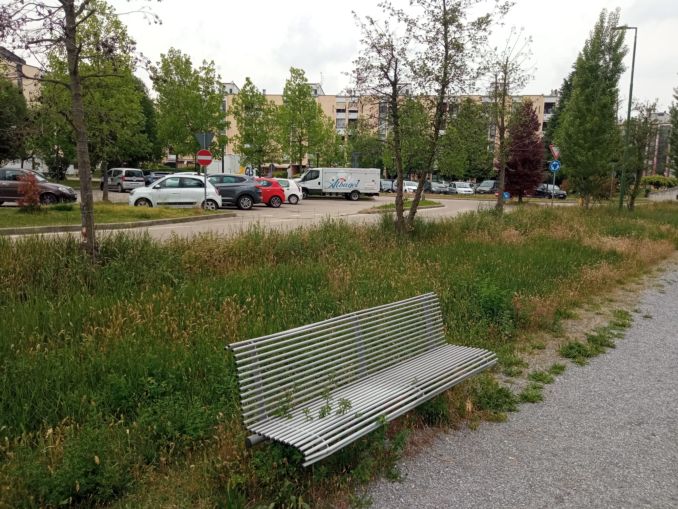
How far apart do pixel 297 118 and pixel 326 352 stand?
40768mm

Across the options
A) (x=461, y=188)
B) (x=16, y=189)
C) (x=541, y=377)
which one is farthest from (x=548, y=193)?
(x=541, y=377)

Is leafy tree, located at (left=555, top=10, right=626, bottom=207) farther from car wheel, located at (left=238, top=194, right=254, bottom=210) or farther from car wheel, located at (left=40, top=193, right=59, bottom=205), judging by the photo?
car wheel, located at (left=40, top=193, right=59, bottom=205)

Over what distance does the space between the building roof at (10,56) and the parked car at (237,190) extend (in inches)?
680

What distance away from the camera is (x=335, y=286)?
21.7 ft

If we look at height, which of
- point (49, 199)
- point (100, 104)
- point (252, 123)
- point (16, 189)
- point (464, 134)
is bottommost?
point (49, 199)

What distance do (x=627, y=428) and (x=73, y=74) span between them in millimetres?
6731

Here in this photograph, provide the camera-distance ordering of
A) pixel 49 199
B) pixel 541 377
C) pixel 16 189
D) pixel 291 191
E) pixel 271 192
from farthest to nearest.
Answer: pixel 291 191 → pixel 271 192 → pixel 49 199 → pixel 16 189 → pixel 541 377

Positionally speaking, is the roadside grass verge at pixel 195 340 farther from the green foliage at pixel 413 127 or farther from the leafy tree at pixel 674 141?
the leafy tree at pixel 674 141

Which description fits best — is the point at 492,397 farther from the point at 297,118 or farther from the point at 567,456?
the point at 297,118

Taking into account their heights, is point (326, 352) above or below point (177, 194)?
below

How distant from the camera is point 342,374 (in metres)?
3.62

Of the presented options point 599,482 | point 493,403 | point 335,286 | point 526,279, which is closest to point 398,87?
point 526,279

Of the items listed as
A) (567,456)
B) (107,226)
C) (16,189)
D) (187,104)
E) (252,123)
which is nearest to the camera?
(567,456)

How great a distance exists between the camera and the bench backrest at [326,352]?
302 centimetres
